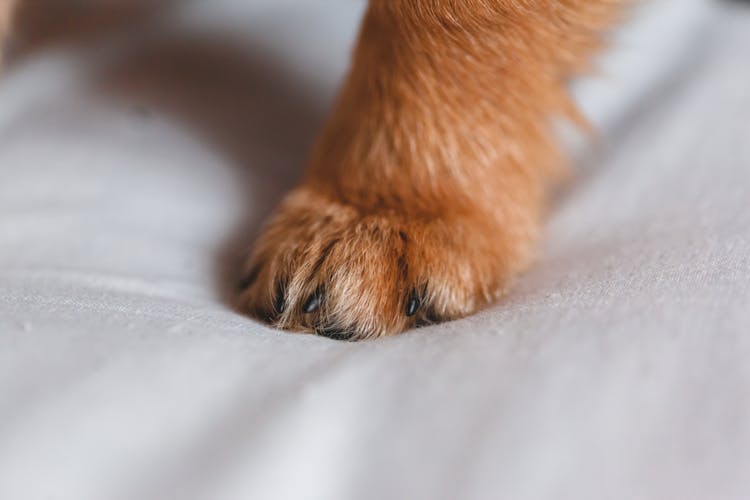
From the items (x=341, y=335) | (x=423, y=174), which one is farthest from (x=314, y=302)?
(x=423, y=174)

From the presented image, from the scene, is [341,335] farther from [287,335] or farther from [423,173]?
[423,173]

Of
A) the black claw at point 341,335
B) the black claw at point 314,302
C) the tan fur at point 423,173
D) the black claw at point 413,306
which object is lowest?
the black claw at point 341,335

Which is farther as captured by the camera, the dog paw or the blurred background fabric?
the dog paw

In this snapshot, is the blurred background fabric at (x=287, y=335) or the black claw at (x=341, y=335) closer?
the blurred background fabric at (x=287, y=335)

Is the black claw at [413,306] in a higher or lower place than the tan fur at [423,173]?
lower

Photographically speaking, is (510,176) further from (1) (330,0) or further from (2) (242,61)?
(1) (330,0)

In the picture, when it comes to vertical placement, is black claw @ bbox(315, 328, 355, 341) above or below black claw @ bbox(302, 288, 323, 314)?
below

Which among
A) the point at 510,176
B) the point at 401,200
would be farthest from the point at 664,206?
the point at 401,200
